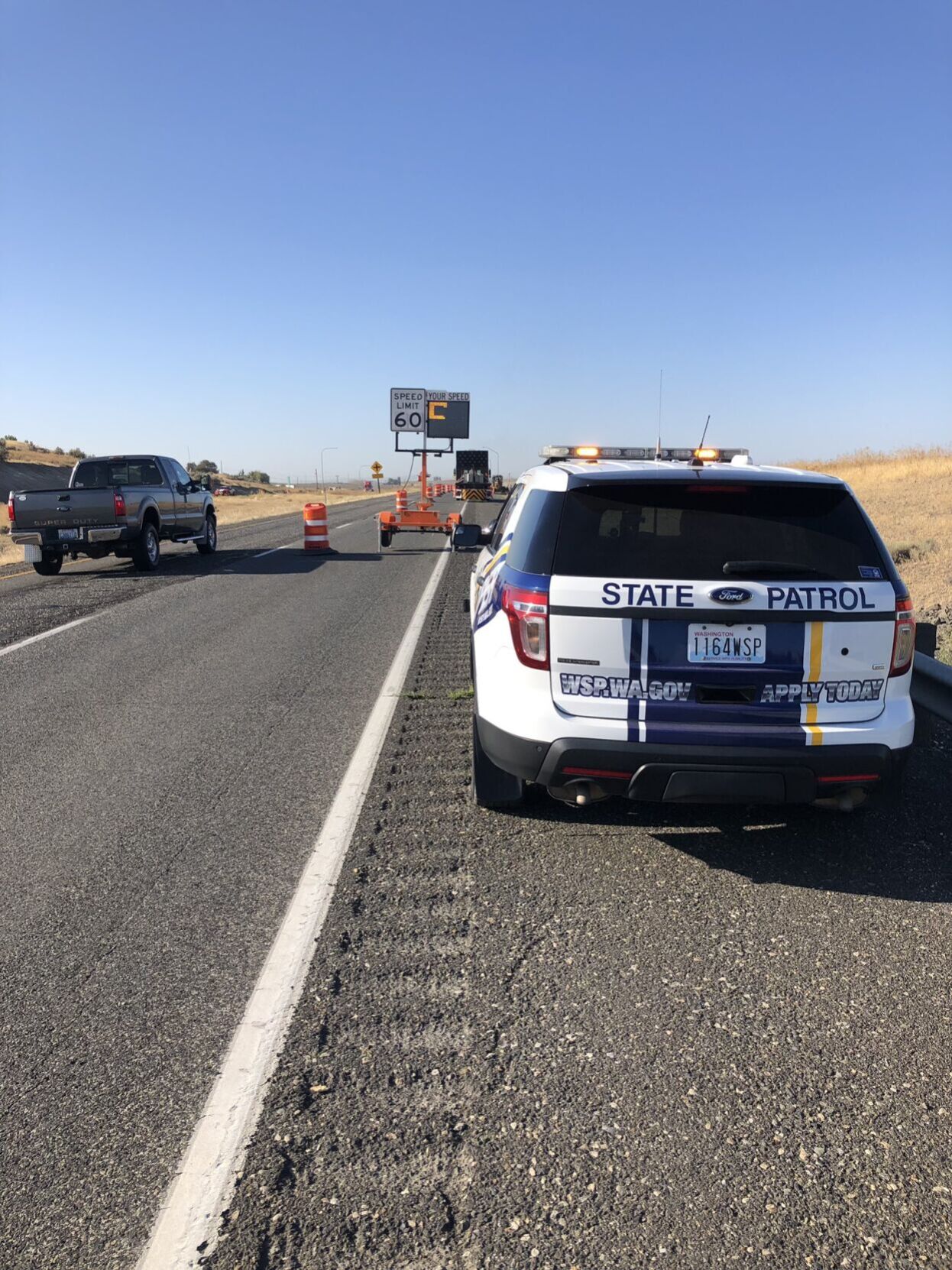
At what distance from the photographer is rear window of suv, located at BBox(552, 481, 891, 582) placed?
398cm

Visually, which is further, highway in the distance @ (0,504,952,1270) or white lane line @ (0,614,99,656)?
white lane line @ (0,614,99,656)

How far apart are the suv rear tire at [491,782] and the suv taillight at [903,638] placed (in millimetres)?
1775

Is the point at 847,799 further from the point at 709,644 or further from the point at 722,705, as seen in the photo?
the point at 709,644

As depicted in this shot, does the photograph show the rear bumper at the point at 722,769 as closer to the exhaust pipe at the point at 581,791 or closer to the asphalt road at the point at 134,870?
the exhaust pipe at the point at 581,791

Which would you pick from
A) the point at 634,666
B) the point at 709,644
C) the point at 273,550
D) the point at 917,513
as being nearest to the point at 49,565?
the point at 273,550

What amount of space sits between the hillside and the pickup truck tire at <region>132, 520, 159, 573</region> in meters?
10.2

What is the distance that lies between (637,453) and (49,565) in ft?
43.4

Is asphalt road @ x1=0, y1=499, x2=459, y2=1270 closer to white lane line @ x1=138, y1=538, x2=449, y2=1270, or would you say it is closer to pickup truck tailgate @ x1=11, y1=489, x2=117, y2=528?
white lane line @ x1=138, y1=538, x2=449, y2=1270

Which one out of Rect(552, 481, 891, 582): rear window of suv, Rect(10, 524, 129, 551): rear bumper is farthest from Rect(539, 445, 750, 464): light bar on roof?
Rect(10, 524, 129, 551): rear bumper

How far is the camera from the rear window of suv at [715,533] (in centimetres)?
398

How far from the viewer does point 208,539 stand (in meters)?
18.9

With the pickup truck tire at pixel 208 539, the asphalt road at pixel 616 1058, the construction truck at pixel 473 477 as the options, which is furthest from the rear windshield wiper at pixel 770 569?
the construction truck at pixel 473 477

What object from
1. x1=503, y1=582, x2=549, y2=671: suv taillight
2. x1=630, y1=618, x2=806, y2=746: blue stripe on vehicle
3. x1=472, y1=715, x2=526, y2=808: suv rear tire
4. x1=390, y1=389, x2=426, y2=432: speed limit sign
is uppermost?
x1=390, y1=389, x2=426, y2=432: speed limit sign

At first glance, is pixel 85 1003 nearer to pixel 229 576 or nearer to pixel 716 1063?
pixel 716 1063
